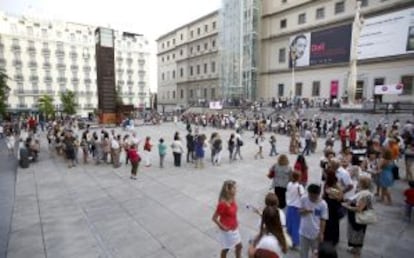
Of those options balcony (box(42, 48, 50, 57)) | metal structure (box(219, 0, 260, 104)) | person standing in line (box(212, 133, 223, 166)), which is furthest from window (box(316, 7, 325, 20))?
balcony (box(42, 48, 50, 57))

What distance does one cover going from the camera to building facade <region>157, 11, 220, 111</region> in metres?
52.8

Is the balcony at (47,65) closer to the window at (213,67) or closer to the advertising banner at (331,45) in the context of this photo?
the window at (213,67)

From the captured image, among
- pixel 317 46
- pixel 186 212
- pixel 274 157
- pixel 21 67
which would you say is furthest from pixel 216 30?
pixel 186 212

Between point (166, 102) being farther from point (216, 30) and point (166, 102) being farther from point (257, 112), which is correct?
Answer: point (257, 112)

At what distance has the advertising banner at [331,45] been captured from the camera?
3147cm

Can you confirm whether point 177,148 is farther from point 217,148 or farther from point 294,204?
point 294,204

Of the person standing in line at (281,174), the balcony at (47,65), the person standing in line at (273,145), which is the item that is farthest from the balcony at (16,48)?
the person standing in line at (281,174)

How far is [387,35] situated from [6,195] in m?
33.1

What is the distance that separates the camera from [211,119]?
31.7 m

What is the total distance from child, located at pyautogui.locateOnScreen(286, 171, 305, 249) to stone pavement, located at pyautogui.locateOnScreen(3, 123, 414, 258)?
37 cm

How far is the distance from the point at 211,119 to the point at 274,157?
18157mm

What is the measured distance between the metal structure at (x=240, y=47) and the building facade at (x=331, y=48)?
5.18ft

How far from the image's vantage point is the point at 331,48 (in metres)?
33.1

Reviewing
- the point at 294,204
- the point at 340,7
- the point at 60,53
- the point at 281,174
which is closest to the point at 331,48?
the point at 340,7
